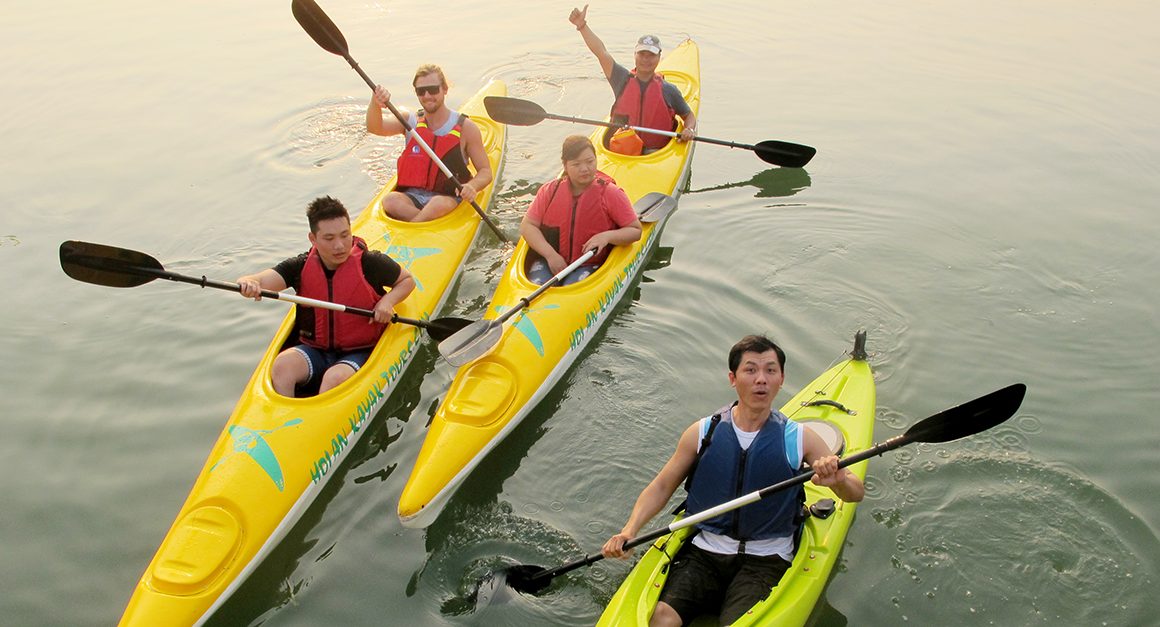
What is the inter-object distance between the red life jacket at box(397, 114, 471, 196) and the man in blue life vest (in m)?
3.67

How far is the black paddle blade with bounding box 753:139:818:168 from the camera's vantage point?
8383 millimetres

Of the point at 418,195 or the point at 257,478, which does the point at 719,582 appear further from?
the point at 418,195

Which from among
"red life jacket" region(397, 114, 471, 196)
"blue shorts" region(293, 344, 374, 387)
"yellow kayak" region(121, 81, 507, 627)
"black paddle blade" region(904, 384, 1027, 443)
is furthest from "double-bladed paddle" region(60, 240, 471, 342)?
"black paddle blade" region(904, 384, 1027, 443)

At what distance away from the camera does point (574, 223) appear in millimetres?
6117

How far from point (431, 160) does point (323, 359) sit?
7.06 feet

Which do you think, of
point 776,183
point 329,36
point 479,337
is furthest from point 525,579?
point 776,183

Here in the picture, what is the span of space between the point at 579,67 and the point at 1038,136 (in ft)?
17.3

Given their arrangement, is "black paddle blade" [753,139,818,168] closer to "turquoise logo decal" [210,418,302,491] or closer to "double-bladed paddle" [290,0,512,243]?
"double-bladed paddle" [290,0,512,243]

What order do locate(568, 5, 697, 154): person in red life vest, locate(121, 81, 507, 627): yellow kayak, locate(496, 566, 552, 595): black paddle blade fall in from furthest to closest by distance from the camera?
locate(568, 5, 697, 154): person in red life vest, locate(496, 566, 552, 595): black paddle blade, locate(121, 81, 507, 627): yellow kayak

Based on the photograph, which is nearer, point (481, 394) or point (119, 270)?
point (119, 270)

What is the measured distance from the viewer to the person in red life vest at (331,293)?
498cm

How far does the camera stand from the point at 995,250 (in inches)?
290

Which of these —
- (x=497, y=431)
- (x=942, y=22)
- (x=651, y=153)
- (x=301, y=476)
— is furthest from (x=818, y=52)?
(x=301, y=476)

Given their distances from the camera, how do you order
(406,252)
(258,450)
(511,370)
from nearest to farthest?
(258,450), (511,370), (406,252)
